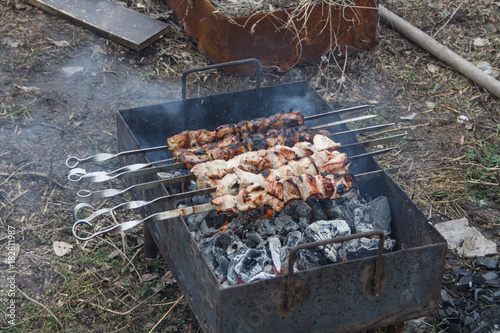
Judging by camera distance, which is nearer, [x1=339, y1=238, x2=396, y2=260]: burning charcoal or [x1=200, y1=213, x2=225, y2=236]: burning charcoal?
[x1=339, y1=238, x2=396, y2=260]: burning charcoal

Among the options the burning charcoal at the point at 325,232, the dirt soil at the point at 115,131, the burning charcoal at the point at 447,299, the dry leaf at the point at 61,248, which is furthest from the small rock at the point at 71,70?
the burning charcoal at the point at 447,299

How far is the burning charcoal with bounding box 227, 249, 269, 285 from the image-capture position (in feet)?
10.8

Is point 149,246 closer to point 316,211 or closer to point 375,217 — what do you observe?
point 316,211

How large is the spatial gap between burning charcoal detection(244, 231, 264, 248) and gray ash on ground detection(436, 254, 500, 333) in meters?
1.70

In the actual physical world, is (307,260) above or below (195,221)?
above

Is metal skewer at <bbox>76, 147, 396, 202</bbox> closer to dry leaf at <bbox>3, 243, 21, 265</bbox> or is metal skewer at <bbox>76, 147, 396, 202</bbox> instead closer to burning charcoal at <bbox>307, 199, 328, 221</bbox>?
burning charcoal at <bbox>307, 199, 328, 221</bbox>

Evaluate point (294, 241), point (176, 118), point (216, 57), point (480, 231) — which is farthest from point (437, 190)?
point (216, 57)

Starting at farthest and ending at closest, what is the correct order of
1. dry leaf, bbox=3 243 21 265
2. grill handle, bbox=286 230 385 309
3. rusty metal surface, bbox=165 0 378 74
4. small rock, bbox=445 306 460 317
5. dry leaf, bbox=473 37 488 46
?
dry leaf, bbox=473 37 488 46, rusty metal surface, bbox=165 0 378 74, dry leaf, bbox=3 243 21 265, small rock, bbox=445 306 460 317, grill handle, bbox=286 230 385 309

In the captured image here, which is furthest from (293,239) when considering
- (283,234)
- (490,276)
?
(490,276)

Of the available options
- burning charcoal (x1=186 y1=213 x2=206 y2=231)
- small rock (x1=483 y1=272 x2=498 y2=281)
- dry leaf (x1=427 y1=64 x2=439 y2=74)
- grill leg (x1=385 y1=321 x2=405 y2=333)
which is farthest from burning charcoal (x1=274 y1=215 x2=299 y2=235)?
dry leaf (x1=427 y1=64 x2=439 y2=74)

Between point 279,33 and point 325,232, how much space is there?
12.5 feet

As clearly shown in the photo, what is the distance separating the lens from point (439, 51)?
720 cm

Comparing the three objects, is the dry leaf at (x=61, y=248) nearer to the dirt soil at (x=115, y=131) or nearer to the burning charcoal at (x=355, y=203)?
the dirt soil at (x=115, y=131)

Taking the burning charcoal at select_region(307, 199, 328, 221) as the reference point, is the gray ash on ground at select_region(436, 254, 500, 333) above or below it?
below
